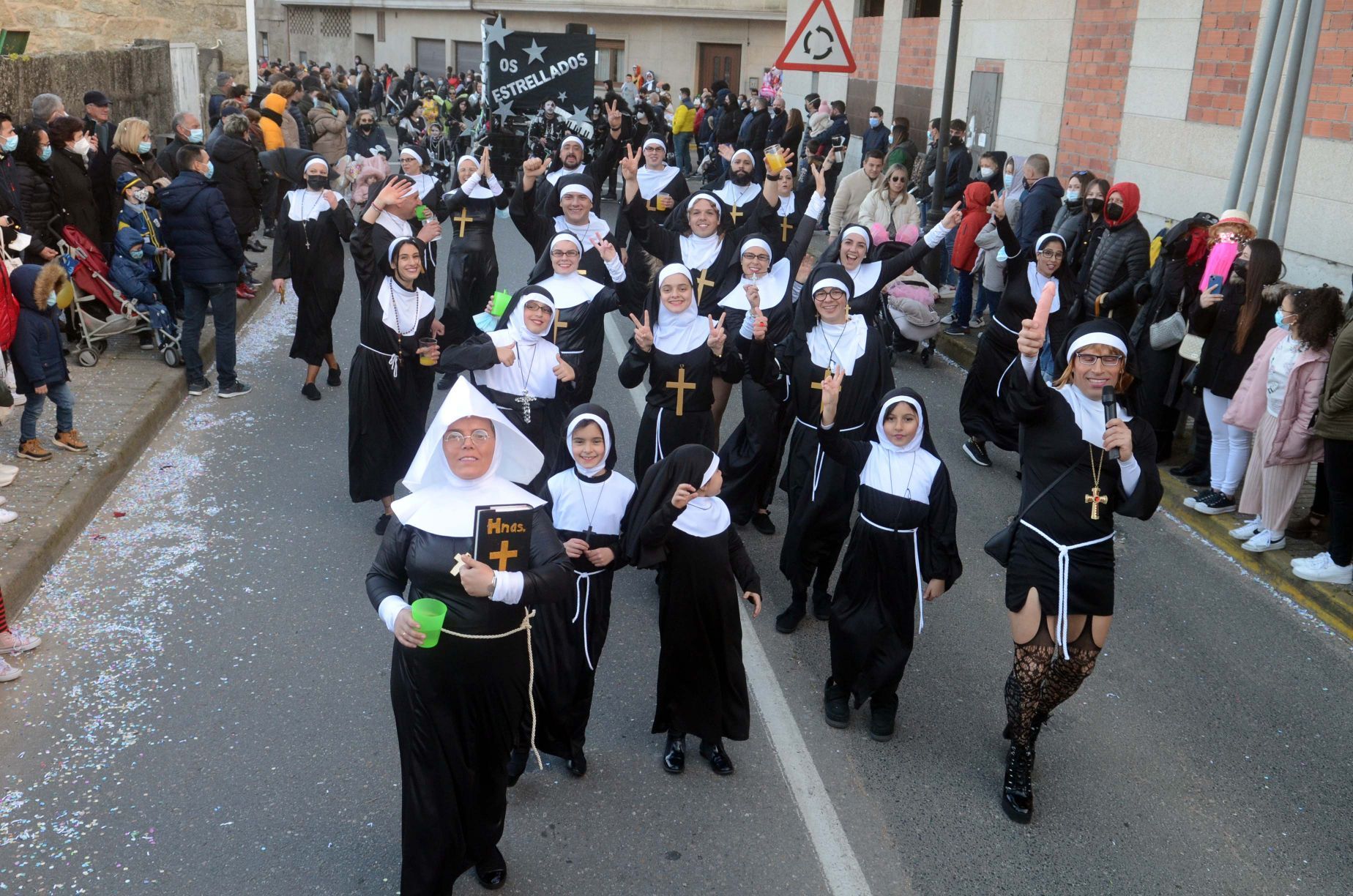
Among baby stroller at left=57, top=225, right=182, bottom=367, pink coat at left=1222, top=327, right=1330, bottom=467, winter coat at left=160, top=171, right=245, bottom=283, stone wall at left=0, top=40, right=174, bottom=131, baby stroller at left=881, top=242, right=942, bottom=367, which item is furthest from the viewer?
stone wall at left=0, top=40, right=174, bottom=131

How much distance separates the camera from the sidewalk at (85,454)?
6578mm

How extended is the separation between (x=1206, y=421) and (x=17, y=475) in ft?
25.6

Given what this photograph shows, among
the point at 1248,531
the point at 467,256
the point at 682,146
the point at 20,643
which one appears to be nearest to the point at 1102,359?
the point at 1248,531

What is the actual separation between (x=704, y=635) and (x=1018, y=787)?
138cm

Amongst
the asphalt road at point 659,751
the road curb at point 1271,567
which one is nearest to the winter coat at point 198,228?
the asphalt road at point 659,751

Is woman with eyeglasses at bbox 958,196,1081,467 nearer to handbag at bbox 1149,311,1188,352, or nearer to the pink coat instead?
handbag at bbox 1149,311,1188,352

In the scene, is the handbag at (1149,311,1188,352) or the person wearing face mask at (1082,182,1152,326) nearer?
the handbag at (1149,311,1188,352)

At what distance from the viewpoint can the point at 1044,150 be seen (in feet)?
51.8

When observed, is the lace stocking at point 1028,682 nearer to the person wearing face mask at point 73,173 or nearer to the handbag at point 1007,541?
the handbag at point 1007,541

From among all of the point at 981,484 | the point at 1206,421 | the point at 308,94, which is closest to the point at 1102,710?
the point at 981,484

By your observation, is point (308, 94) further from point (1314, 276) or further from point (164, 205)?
point (1314, 276)

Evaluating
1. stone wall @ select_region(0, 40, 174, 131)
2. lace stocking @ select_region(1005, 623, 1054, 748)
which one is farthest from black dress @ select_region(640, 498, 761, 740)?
stone wall @ select_region(0, 40, 174, 131)

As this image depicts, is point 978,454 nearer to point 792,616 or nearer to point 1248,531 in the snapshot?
point 1248,531

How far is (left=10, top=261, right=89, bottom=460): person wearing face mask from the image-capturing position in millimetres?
7355
